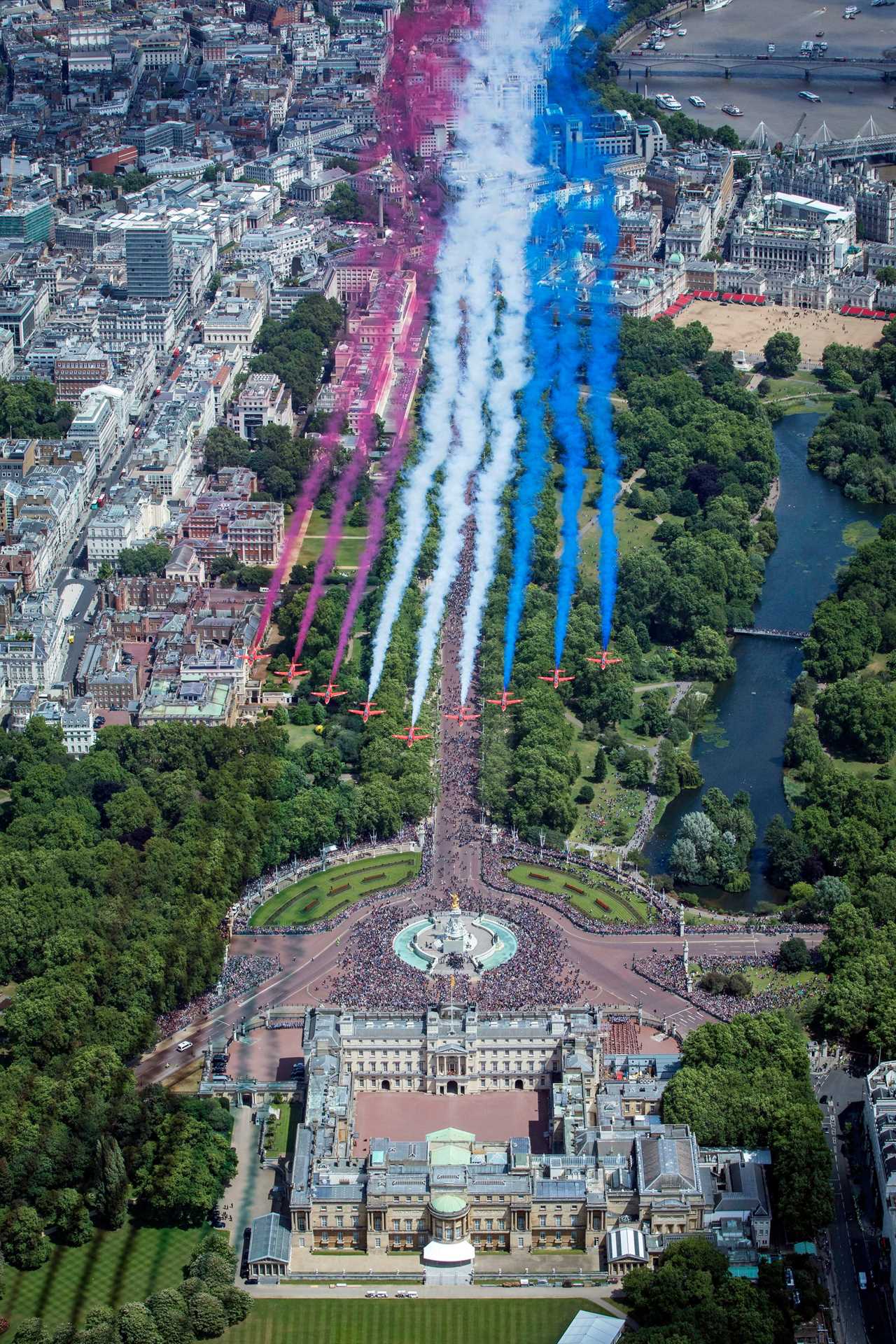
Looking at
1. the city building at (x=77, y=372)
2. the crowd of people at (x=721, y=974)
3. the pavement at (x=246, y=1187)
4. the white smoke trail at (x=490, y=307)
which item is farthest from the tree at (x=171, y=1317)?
the city building at (x=77, y=372)

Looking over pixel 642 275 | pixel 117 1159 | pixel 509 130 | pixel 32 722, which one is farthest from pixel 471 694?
pixel 642 275

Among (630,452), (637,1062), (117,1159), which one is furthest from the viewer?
(630,452)

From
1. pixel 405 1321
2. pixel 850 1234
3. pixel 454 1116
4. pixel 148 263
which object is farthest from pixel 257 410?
pixel 405 1321

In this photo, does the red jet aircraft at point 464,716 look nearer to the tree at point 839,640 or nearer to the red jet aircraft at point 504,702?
the red jet aircraft at point 504,702

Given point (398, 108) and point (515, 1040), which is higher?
point (398, 108)

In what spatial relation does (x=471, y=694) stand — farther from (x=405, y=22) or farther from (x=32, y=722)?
(x=405, y=22)

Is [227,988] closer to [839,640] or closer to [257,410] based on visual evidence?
[839,640]
